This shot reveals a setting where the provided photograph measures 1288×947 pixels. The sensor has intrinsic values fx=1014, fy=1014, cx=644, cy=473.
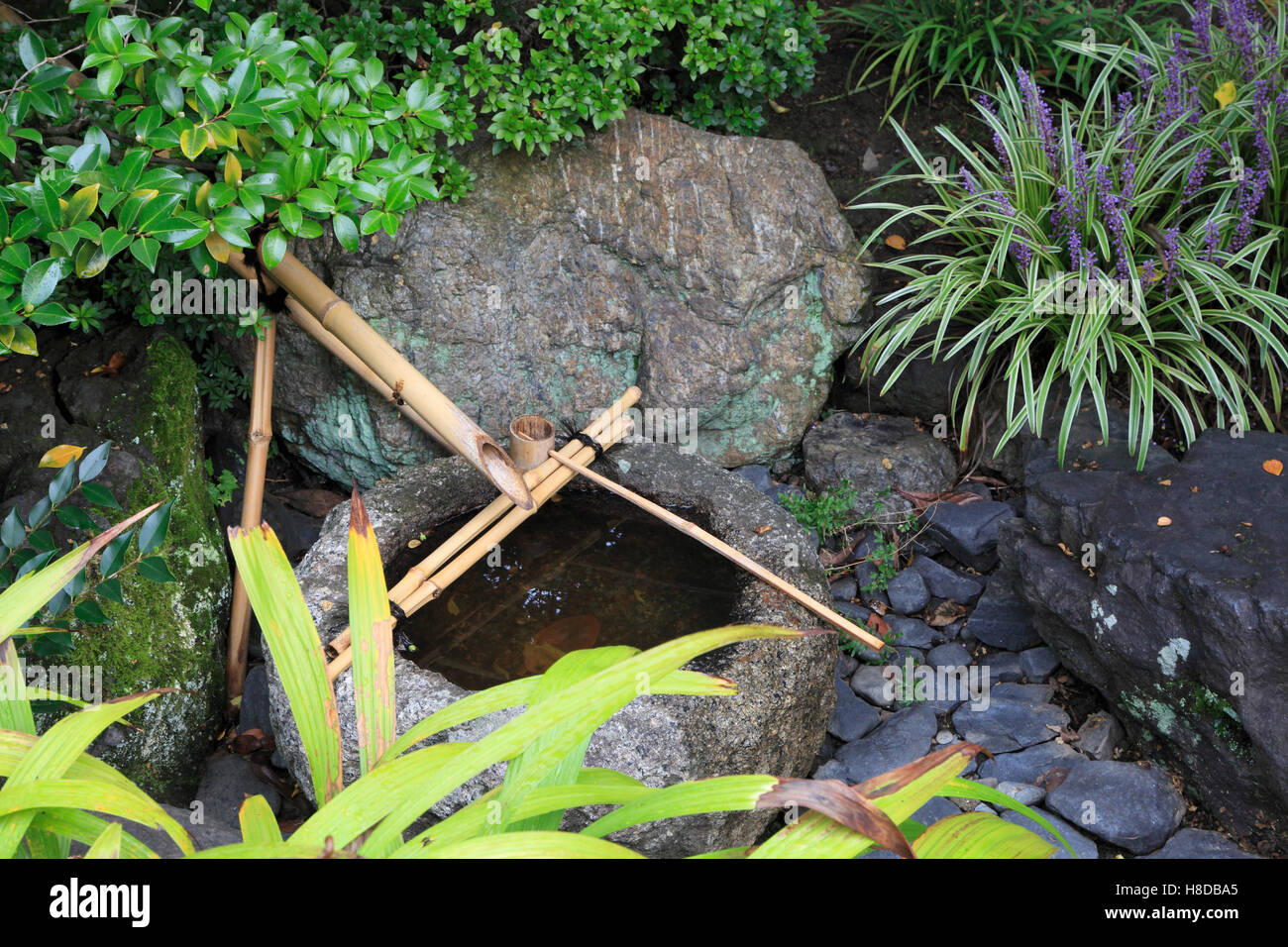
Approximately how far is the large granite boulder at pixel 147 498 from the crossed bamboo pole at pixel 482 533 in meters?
0.56

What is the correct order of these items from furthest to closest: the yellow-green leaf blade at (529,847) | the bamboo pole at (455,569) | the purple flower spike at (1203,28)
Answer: the purple flower spike at (1203,28)
the bamboo pole at (455,569)
the yellow-green leaf blade at (529,847)

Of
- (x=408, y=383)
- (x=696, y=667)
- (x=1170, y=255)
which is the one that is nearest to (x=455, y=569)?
(x=408, y=383)

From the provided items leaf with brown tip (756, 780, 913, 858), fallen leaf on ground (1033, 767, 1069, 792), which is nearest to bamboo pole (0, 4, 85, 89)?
leaf with brown tip (756, 780, 913, 858)

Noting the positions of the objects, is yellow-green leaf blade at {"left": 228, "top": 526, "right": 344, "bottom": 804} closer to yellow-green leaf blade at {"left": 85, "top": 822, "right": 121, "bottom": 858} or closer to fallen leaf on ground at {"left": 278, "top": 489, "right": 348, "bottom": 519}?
yellow-green leaf blade at {"left": 85, "top": 822, "right": 121, "bottom": 858}

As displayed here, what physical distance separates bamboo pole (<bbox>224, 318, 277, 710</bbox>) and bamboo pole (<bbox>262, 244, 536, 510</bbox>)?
20cm

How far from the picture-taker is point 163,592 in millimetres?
2691

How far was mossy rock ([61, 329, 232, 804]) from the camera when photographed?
2.52 m

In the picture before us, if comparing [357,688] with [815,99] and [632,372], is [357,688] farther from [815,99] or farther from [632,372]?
[815,99]

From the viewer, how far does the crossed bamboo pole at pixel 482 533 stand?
8.32 ft

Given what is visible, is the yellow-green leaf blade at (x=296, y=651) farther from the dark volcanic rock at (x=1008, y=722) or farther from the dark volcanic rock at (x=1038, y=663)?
the dark volcanic rock at (x=1038, y=663)

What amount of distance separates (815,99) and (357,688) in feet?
11.7

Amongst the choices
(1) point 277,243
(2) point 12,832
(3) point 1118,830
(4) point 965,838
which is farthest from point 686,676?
(3) point 1118,830

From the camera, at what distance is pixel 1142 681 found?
104 inches

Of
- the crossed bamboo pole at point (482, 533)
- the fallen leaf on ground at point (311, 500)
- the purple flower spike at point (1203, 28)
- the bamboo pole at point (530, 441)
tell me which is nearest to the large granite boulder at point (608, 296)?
the fallen leaf on ground at point (311, 500)
